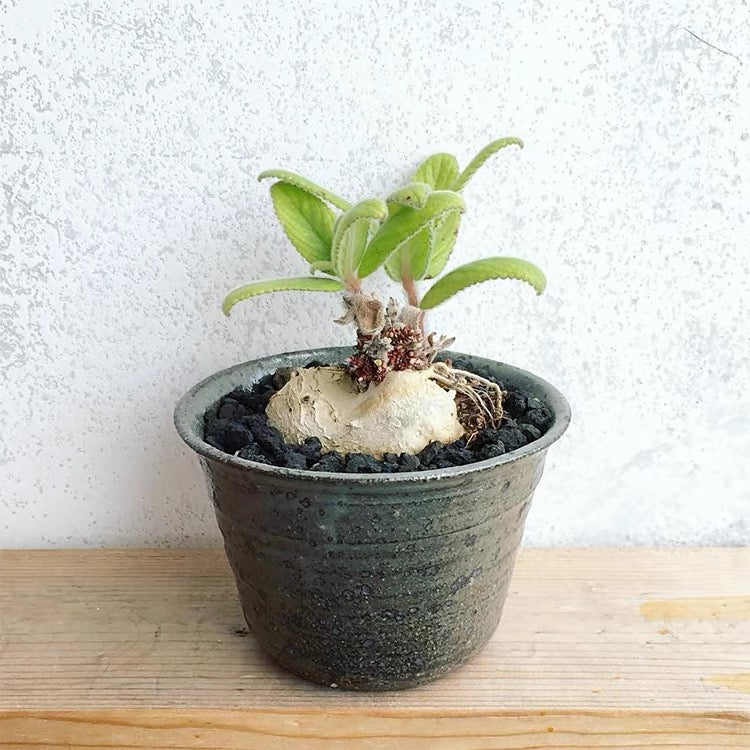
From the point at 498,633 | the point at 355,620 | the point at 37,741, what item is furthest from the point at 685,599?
the point at 37,741

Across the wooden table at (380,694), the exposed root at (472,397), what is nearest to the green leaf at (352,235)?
the exposed root at (472,397)

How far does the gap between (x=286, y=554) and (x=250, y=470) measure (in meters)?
0.08

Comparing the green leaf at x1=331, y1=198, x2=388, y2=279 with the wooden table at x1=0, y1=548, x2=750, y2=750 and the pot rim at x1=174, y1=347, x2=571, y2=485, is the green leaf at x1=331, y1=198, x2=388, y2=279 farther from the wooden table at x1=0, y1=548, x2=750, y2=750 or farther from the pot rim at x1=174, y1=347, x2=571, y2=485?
the wooden table at x1=0, y1=548, x2=750, y2=750

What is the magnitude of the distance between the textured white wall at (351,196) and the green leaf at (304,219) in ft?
0.31

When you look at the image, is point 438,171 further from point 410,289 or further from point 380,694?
point 380,694

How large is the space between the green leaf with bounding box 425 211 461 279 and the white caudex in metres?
0.11

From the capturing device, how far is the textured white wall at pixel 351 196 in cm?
80

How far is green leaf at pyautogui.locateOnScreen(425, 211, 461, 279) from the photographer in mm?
751

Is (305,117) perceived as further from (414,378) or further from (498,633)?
(498,633)

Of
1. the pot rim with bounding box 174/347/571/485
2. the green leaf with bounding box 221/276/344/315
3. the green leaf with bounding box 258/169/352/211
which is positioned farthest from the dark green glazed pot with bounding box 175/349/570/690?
the green leaf with bounding box 258/169/352/211

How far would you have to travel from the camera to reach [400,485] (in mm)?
592

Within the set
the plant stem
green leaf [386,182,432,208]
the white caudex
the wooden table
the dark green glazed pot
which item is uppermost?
green leaf [386,182,432,208]

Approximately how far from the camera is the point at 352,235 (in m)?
0.67

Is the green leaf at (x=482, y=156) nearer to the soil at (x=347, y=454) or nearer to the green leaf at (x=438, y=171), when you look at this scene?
the green leaf at (x=438, y=171)
